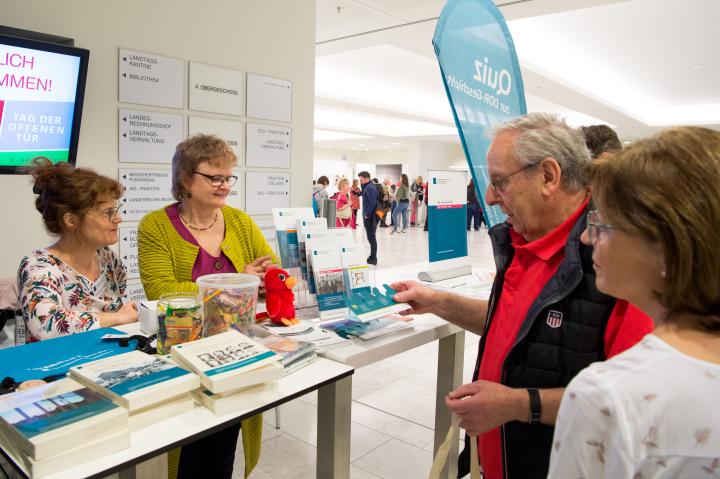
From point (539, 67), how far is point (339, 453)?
7.82m

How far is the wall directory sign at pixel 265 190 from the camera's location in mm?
3934

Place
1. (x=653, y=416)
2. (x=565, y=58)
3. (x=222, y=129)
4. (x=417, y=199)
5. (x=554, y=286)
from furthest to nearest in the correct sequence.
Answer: (x=417, y=199) → (x=565, y=58) → (x=222, y=129) → (x=554, y=286) → (x=653, y=416)

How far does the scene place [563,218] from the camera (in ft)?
4.92

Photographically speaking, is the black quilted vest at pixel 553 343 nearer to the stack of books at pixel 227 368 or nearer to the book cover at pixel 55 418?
the stack of books at pixel 227 368

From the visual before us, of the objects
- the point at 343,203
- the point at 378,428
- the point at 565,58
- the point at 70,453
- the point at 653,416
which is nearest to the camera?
the point at 653,416

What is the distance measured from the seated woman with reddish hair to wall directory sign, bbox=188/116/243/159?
1.63 metres

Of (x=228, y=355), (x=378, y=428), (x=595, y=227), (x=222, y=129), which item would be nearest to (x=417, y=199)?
(x=222, y=129)

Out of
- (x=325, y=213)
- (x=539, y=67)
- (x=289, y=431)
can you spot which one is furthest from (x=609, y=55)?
(x=289, y=431)

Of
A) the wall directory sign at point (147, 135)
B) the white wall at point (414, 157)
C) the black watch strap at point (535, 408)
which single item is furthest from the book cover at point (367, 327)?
the white wall at point (414, 157)

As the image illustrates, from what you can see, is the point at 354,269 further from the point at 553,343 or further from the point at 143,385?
the point at 143,385

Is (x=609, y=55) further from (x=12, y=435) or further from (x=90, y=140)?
(x=12, y=435)

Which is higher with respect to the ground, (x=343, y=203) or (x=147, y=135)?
(x=147, y=135)

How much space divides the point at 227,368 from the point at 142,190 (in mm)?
2493

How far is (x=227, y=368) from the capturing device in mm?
1173
